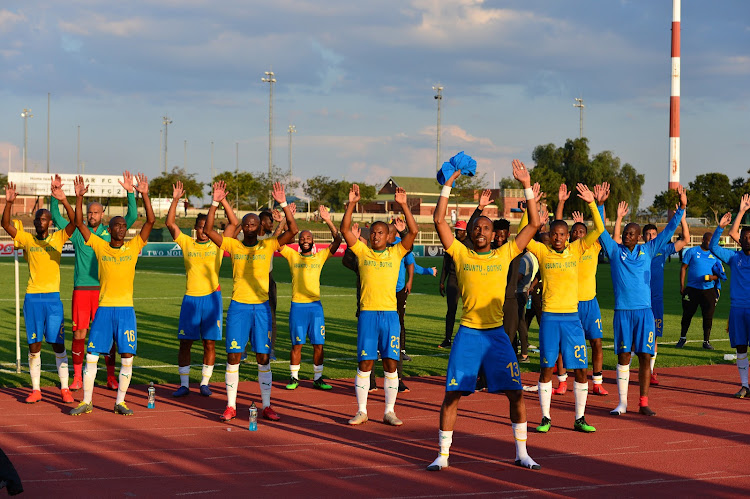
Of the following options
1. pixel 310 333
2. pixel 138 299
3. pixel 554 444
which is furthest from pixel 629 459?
pixel 138 299

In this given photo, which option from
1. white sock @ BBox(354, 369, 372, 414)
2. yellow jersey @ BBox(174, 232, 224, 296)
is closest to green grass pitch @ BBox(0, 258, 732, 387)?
yellow jersey @ BBox(174, 232, 224, 296)

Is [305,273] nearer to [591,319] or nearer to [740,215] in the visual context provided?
[591,319]

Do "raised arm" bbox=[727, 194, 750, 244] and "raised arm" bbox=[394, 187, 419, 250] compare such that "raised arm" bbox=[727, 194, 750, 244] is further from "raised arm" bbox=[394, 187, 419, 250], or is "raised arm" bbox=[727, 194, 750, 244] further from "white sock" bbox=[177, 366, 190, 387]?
"white sock" bbox=[177, 366, 190, 387]

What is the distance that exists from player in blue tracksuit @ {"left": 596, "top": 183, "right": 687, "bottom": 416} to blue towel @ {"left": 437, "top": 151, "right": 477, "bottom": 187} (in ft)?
8.96

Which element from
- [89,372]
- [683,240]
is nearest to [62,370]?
[89,372]

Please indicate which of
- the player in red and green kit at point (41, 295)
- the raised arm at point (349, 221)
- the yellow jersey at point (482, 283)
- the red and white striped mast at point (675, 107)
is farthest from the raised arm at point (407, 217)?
the red and white striped mast at point (675, 107)

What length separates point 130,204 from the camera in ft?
34.6

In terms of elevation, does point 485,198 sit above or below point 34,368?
above

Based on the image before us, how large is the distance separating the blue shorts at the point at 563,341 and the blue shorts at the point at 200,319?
4.28 meters

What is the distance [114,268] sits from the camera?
9758mm

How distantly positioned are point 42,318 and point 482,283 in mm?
6045

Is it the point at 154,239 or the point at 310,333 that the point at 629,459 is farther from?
the point at 154,239

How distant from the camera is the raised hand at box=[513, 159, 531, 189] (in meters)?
7.23

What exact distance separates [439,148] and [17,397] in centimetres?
7115
